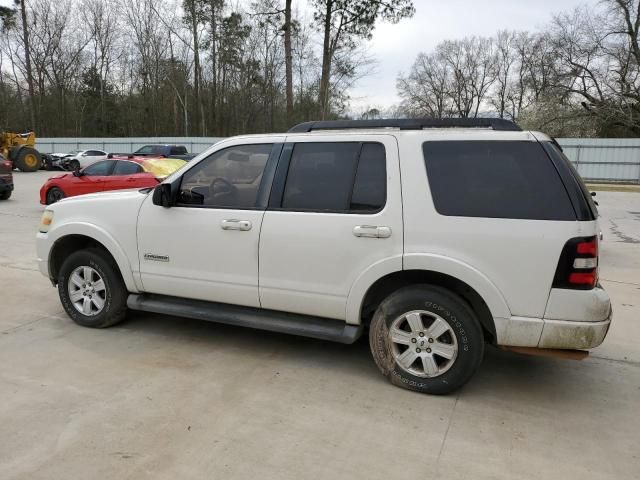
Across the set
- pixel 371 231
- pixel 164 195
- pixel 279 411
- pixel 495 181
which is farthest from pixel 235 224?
pixel 495 181

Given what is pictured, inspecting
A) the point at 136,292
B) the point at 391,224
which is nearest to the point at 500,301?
the point at 391,224

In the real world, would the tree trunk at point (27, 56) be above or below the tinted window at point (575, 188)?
above

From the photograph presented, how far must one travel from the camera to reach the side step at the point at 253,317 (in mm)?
3871

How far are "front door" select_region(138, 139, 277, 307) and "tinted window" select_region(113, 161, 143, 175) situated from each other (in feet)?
28.9

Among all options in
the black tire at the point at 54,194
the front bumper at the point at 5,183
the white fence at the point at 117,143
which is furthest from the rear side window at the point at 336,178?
the white fence at the point at 117,143

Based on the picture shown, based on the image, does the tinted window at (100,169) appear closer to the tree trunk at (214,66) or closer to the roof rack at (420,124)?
the roof rack at (420,124)

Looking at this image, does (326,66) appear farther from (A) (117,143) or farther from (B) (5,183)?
(B) (5,183)

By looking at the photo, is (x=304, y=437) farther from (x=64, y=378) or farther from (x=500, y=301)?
(x=64, y=378)

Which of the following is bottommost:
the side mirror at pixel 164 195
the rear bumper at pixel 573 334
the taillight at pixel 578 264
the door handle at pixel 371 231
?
the rear bumper at pixel 573 334

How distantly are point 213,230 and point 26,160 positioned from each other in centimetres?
3096

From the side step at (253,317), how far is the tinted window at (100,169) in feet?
30.5

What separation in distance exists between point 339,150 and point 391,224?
2.42ft

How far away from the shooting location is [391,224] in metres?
3.60

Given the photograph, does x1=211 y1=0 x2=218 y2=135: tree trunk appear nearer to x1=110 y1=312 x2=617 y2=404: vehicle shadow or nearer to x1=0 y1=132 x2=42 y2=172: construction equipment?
x1=0 y1=132 x2=42 y2=172: construction equipment
